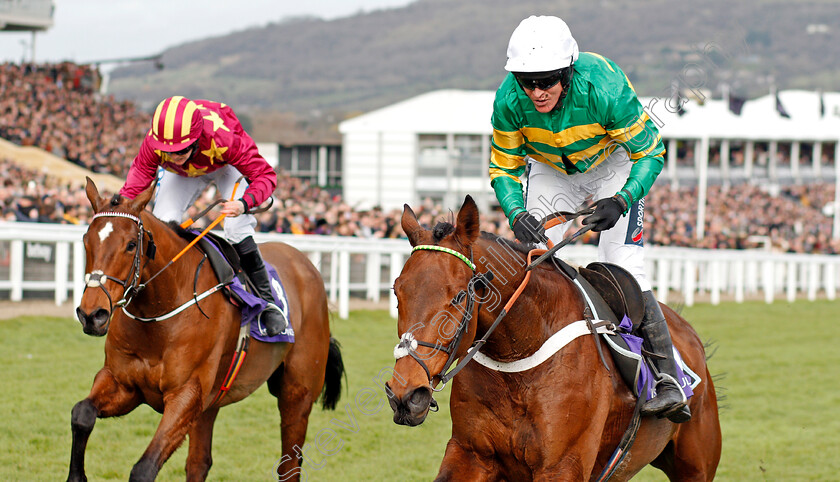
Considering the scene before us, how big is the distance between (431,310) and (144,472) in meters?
1.92

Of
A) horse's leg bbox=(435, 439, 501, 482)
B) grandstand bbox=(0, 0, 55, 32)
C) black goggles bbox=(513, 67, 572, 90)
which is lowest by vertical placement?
horse's leg bbox=(435, 439, 501, 482)

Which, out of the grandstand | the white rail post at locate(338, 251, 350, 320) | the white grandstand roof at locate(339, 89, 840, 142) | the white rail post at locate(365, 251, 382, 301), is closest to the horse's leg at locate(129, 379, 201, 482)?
the white rail post at locate(338, 251, 350, 320)

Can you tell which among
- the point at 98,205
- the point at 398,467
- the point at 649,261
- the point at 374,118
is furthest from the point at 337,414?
the point at 374,118

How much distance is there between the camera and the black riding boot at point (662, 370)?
380 cm

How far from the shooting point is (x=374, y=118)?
3912cm

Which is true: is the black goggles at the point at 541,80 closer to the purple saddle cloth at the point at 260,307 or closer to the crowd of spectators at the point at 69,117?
the purple saddle cloth at the point at 260,307

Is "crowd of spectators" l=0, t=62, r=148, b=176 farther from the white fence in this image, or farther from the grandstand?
the white fence

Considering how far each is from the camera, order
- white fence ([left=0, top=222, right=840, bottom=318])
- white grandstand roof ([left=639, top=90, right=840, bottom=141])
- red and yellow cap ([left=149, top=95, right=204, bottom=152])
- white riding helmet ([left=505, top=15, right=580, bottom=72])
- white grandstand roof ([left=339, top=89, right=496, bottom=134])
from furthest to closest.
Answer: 1. white grandstand roof ([left=639, top=90, right=840, bottom=141])
2. white grandstand roof ([left=339, top=89, right=496, bottom=134])
3. white fence ([left=0, top=222, right=840, bottom=318])
4. red and yellow cap ([left=149, top=95, right=204, bottom=152])
5. white riding helmet ([left=505, top=15, right=580, bottom=72])

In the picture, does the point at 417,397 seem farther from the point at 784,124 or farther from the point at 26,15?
the point at 784,124

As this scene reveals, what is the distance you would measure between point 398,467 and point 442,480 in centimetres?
270

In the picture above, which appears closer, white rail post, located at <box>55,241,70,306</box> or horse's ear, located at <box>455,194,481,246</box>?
horse's ear, located at <box>455,194,481,246</box>

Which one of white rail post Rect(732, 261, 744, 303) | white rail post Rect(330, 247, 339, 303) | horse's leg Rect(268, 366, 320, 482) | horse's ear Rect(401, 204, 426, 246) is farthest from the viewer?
white rail post Rect(732, 261, 744, 303)

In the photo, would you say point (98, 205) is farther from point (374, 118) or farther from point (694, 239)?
point (374, 118)

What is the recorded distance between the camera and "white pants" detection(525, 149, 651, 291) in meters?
4.10
